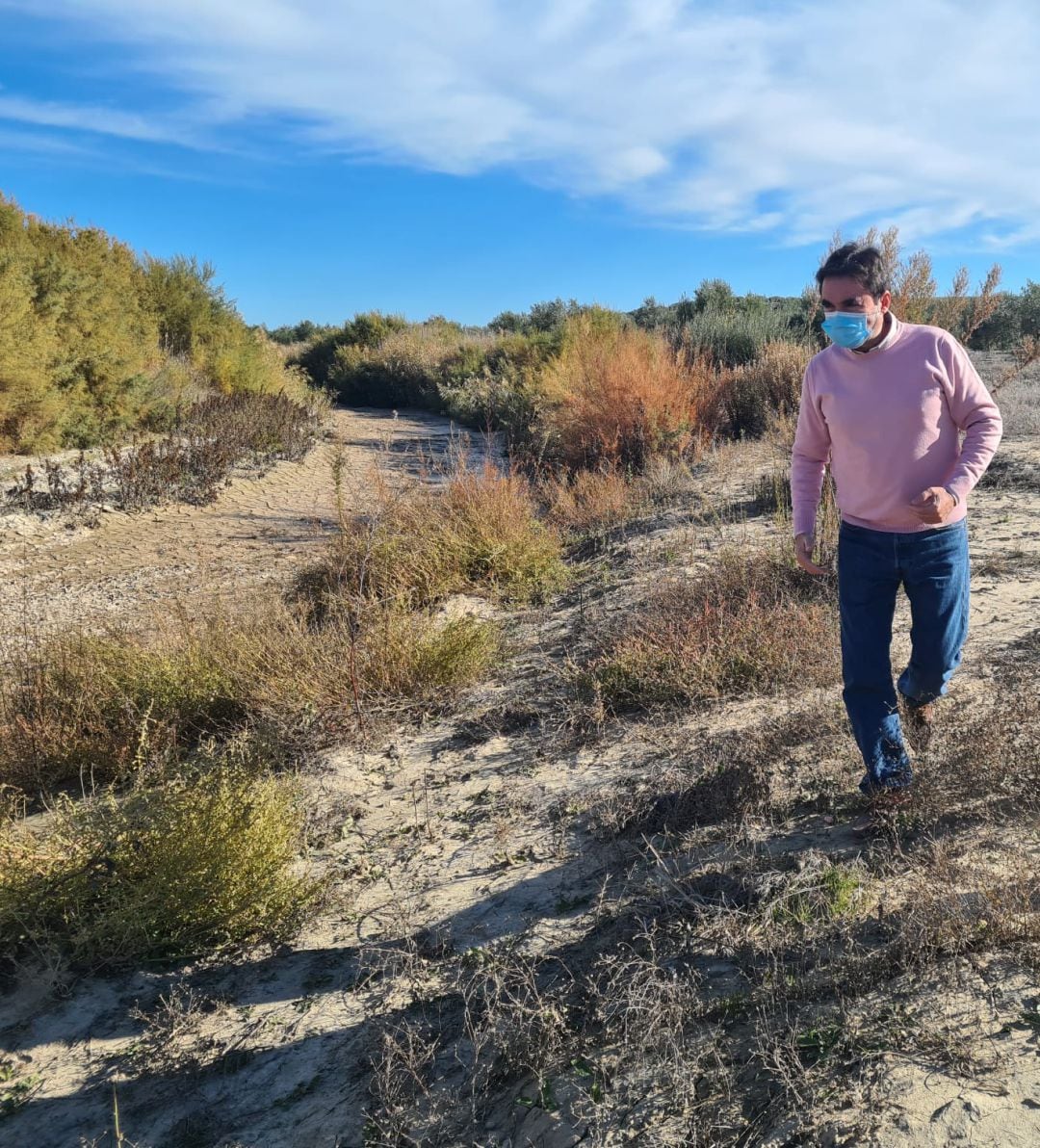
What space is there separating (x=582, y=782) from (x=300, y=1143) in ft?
5.67

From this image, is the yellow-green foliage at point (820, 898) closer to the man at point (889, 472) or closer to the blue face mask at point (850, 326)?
the man at point (889, 472)

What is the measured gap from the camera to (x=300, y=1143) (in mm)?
1951

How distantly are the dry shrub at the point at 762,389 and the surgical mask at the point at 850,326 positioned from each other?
7.91m

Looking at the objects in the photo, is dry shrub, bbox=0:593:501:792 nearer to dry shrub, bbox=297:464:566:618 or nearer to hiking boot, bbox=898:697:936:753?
dry shrub, bbox=297:464:566:618

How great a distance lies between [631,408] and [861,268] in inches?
302

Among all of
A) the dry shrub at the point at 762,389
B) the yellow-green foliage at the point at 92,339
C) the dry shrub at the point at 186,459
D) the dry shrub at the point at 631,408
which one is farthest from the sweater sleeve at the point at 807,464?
the yellow-green foliage at the point at 92,339

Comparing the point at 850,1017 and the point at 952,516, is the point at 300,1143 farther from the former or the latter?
the point at 952,516

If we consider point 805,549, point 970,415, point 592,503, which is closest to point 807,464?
point 805,549

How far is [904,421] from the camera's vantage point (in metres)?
2.25

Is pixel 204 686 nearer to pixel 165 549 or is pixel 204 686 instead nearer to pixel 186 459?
pixel 165 549

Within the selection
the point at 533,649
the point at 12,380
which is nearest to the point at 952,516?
the point at 533,649

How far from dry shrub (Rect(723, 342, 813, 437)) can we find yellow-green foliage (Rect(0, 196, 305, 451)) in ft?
25.7

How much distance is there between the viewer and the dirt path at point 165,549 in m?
6.44

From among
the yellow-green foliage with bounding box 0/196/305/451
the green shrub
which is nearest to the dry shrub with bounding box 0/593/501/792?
the yellow-green foliage with bounding box 0/196/305/451
